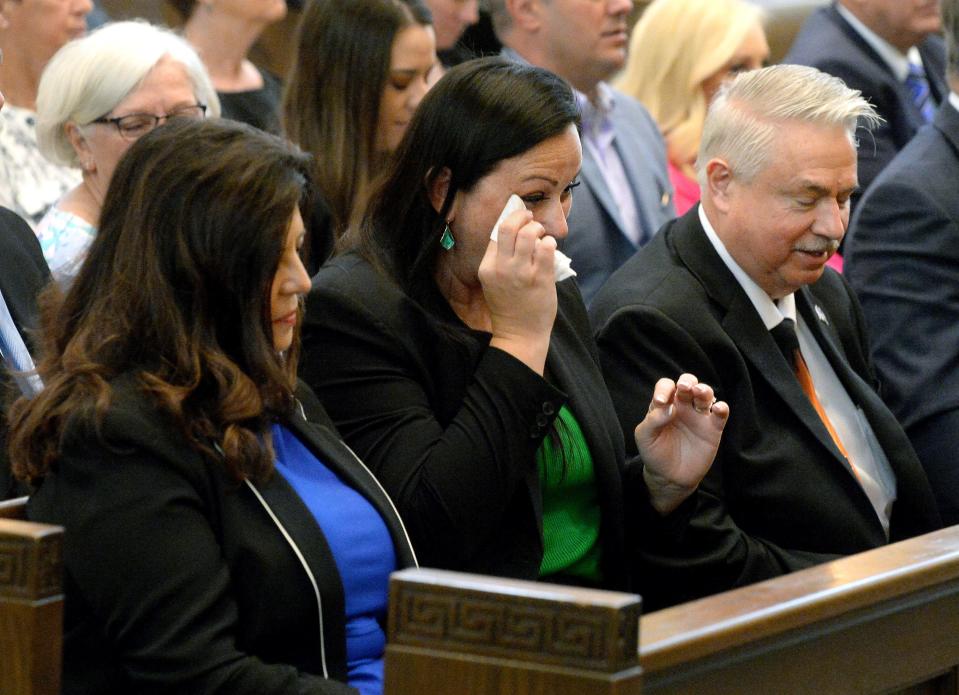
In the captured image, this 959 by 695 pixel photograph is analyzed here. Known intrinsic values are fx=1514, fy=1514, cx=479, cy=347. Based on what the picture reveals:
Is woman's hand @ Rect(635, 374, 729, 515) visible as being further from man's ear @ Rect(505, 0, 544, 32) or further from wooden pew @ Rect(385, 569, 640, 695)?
man's ear @ Rect(505, 0, 544, 32)

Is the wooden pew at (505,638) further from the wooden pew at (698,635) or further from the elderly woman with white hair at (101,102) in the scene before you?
the elderly woman with white hair at (101,102)

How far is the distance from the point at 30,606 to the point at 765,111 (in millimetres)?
1804

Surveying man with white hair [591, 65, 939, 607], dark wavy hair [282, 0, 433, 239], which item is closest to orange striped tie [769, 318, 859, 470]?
man with white hair [591, 65, 939, 607]

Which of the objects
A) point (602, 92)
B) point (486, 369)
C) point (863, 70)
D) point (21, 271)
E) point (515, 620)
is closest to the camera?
point (515, 620)

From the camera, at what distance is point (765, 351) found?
2.87 meters

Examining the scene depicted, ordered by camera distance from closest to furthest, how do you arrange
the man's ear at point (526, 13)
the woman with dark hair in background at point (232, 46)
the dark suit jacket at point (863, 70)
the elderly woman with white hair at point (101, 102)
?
the elderly woman with white hair at point (101, 102) < the woman with dark hair in background at point (232, 46) < the man's ear at point (526, 13) < the dark suit jacket at point (863, 70)

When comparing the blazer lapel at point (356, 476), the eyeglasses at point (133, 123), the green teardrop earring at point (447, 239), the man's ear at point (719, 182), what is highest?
the eyeglasses at point (133, 123)

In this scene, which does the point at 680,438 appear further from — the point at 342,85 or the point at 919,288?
the point at 342,85

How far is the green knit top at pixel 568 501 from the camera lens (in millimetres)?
2471

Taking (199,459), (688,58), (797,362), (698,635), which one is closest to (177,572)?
(199,459)

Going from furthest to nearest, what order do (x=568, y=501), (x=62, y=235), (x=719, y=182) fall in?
1. (x=62, y=235)
2. (x=719, y=182)
3. (x=568, y=501)

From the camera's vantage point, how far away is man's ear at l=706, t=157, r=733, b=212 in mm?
2980

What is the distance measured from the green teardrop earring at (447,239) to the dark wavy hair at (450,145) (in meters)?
0.01

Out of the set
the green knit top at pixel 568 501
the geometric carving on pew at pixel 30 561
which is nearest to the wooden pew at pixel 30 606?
the geometric carving on pew at pixel 30 561
